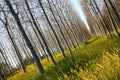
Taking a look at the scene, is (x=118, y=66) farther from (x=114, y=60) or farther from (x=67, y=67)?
(x=67, y=67)

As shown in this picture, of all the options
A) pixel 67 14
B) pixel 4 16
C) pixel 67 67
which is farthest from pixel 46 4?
pixel 67 14

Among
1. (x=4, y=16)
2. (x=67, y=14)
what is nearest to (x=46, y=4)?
(x=4, y=16)

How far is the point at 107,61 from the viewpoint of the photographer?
4969 millimetres

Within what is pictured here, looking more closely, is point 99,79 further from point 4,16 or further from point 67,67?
point 4,16

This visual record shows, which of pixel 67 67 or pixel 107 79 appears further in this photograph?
pixel 67 67

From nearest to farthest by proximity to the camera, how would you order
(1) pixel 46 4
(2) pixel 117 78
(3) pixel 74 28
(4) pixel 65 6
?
(2) pixel 117 78 < (1) pixel 46 4 < (4) pixel 65 6 < (3) pixel 74 28

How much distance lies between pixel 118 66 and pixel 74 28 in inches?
1897

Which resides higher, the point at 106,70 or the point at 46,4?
the point at 46,4

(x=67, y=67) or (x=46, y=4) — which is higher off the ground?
(x=46, y=4)

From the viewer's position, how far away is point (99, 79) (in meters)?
4.96

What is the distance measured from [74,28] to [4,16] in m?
25.2

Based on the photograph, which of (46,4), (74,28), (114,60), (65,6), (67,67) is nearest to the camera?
(114,60)

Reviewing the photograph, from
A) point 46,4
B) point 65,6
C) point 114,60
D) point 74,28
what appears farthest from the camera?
point 74,28

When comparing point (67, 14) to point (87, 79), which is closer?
point (87, 79)
